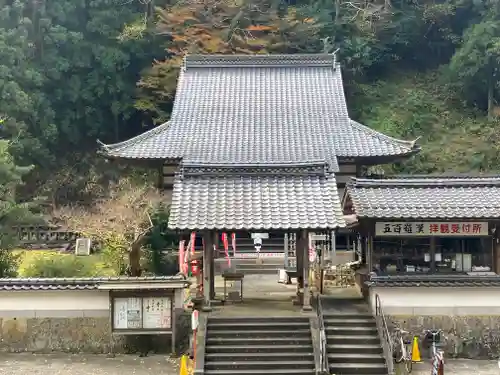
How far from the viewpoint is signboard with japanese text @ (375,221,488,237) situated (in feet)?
48.3

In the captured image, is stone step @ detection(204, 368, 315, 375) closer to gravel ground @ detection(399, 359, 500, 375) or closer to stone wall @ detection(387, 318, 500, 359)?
gravel ground @ detection(399, 359, 500, 375)

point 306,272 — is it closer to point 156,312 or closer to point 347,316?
point 347,316

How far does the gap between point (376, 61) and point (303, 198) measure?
31.5 metres

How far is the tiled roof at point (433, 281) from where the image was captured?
14.2 m

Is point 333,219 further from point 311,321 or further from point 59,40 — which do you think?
point 59,40

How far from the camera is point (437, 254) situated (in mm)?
14992

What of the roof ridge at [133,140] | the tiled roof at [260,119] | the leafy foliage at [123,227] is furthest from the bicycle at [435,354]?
the roof ridge at [133,140]

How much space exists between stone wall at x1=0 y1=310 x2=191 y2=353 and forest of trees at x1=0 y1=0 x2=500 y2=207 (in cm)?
1786

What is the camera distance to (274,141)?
2247 cm

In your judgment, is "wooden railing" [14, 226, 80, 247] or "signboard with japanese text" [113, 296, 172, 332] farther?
"wooden railing" [14, 226, 80, 247]

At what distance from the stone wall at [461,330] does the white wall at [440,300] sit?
132mm

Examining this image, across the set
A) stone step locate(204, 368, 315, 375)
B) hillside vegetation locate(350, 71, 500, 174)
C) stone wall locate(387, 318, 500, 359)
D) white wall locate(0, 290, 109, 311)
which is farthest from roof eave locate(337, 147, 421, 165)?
hillside vegetation locate(350, 71, 500, 174)

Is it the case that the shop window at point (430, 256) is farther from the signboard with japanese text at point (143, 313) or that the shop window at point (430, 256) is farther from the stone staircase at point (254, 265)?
the stone staircase at point (254, 265)

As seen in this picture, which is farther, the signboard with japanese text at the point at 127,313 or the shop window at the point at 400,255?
the shop window at the point at 400,255
